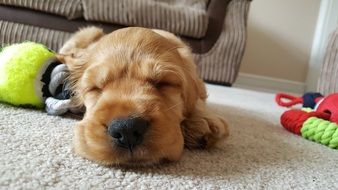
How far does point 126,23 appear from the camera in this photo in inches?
113

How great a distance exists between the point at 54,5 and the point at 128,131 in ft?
7.14

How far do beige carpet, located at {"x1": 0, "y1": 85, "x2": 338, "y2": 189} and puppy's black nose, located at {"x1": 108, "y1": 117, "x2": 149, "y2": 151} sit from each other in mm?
67

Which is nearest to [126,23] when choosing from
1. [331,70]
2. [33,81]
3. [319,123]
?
[331,70]

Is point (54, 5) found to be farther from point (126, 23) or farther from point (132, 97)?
point (132, 97)

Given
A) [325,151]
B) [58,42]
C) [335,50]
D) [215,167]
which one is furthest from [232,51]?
[215,167]

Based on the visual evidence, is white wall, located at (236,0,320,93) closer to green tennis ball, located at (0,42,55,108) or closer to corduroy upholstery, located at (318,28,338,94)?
corduroy upholstery, located at (318,28,338,94)

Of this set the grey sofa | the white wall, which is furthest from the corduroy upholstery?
the white wall

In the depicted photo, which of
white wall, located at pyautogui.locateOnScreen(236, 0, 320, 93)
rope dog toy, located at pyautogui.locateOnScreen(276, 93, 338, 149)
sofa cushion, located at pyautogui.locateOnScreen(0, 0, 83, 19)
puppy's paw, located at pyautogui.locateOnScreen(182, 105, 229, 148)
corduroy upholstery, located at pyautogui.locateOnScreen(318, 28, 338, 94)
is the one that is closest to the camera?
puppy's paw, located at pyautogui.locateOnScreen(182, 105, 229, 148)

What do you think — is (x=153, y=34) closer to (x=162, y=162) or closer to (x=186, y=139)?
(x=186, y=139)

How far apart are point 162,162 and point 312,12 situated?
3.72m

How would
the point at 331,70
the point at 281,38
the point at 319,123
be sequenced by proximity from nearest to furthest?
the point at 319,123, the point at 331,70, the point at 281,38

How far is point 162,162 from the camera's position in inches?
36.1

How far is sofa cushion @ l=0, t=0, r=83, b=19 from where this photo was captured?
2.73 m

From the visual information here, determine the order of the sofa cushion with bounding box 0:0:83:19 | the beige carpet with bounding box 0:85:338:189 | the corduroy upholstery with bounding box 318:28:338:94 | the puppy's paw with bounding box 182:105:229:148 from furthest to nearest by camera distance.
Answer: the sofa cushion with bounding box 0:0:83:19
the corduroy upholstery with bounding box 318:28:338:94
the puppy's paw with bounding box 182:105:229:148
the beige carpet with bounding box 0:85:338:189
